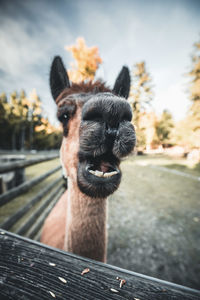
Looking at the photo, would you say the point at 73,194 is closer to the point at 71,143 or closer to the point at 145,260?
the point at 71,143

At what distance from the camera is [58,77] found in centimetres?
193

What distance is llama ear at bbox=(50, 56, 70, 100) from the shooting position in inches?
72.6

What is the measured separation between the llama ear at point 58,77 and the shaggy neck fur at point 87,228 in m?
1.47

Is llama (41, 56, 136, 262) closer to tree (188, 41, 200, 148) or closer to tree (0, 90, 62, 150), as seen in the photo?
tree (188, 41, 200, 148)

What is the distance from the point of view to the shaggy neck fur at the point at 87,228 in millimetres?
1476

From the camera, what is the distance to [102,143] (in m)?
1.01

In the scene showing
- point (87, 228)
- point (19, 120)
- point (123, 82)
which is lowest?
point (87, 228)

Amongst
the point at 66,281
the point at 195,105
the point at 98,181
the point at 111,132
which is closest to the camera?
the point at 66,281

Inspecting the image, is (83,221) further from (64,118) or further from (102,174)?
(64,118)

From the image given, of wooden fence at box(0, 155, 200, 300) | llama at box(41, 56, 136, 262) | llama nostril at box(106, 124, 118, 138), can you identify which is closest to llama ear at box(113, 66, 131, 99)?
llama at box(41, 56, 136, 262)

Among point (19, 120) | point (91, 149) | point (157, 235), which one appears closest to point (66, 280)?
point (91, 149)

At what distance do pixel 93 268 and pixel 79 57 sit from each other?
47.6 ft

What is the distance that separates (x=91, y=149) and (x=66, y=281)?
0.78m

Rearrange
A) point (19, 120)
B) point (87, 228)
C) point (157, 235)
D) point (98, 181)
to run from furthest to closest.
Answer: point (19, 120), point (157, 235), point (87, 228), point (98, 181)
